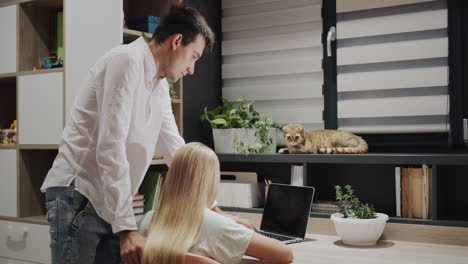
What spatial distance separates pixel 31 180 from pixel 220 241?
150 cm

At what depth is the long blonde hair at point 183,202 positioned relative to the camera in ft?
5.23

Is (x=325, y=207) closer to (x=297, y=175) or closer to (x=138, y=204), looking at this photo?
(x=297, y=175)

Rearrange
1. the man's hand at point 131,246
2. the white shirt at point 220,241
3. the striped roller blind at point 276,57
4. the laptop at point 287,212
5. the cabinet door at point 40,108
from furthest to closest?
the striped roller blind at point 276,57 → the cabinet door at point 40,108 → the laptop at point 287,212 → the white shirt at point 220,241 → the man's hand at point 131,246

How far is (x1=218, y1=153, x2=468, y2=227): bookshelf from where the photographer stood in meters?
2.36

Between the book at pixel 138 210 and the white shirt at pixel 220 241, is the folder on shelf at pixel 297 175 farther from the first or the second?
the white shirt at pixel 220 241

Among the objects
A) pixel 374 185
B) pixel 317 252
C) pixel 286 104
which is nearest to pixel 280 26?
pixel 286 104

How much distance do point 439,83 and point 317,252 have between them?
1177 millimetres

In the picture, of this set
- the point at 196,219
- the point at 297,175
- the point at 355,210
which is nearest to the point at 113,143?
the point at 196,219

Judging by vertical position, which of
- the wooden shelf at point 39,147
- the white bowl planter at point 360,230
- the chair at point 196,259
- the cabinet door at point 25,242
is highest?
the wooden shelf at point 39,147

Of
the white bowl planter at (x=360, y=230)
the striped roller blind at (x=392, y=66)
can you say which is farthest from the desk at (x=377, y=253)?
the striped roller blind at (x=392, y=66)

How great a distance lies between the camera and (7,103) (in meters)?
3.10

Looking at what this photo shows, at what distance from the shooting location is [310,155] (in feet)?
8.69

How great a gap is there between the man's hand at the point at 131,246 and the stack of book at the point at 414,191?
150 cm

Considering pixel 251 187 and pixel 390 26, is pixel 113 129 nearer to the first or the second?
pixel 251 187
